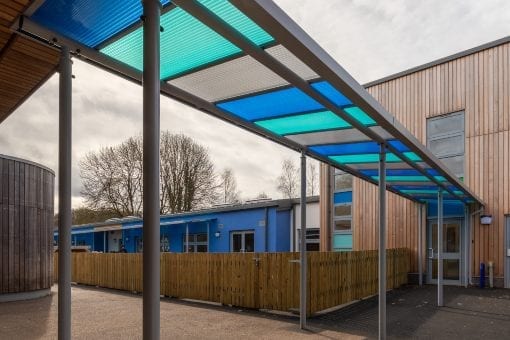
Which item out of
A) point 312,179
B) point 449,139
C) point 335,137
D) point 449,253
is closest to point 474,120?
point 449,139

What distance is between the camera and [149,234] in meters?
2.81

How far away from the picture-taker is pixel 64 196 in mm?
3738

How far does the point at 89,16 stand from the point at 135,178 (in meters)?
28.7

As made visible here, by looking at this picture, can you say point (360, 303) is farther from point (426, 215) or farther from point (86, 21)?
point (86, 21)

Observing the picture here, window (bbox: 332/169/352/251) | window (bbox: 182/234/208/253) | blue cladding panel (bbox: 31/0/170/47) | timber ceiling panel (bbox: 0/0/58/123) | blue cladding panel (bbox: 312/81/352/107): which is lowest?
window (bbox: 182/234/208/253)

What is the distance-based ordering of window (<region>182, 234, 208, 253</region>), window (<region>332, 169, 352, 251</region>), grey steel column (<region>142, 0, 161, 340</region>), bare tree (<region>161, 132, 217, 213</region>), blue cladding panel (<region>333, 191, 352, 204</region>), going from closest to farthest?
grey steel column (<region>142, 0, 161, 340</region>) → window (<region>332, 169, 352, 251</region>) → blue cladding panel (<region>333, 191, 352, 204</region>) → window (<region>182, 234, 208, 253</region>) → bare tree (<region>161, 132, 217, 213</region>)

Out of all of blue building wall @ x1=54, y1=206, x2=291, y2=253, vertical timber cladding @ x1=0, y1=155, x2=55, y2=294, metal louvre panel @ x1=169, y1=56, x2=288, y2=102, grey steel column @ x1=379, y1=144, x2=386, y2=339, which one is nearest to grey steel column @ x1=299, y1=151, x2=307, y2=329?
grey steel column @ x1=379, y1=144, x2=386, y2=339

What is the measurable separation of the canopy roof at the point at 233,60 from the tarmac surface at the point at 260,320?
3478 millimetres

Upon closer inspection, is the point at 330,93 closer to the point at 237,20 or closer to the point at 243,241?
the point at 237,20

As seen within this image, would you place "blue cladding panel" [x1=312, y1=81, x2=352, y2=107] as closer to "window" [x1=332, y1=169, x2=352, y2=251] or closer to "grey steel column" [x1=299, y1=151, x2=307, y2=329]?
"grey steel column" [x1=299, y1=151, x2=307, y2=329]

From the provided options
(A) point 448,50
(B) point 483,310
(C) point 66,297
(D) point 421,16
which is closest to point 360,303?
(B) point 483,310

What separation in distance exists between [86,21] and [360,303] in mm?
9417

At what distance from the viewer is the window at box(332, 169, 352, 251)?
740 inches

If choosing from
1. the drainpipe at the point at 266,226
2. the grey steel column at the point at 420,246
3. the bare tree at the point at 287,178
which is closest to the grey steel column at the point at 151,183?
the grey steel column at the point at 420,246
